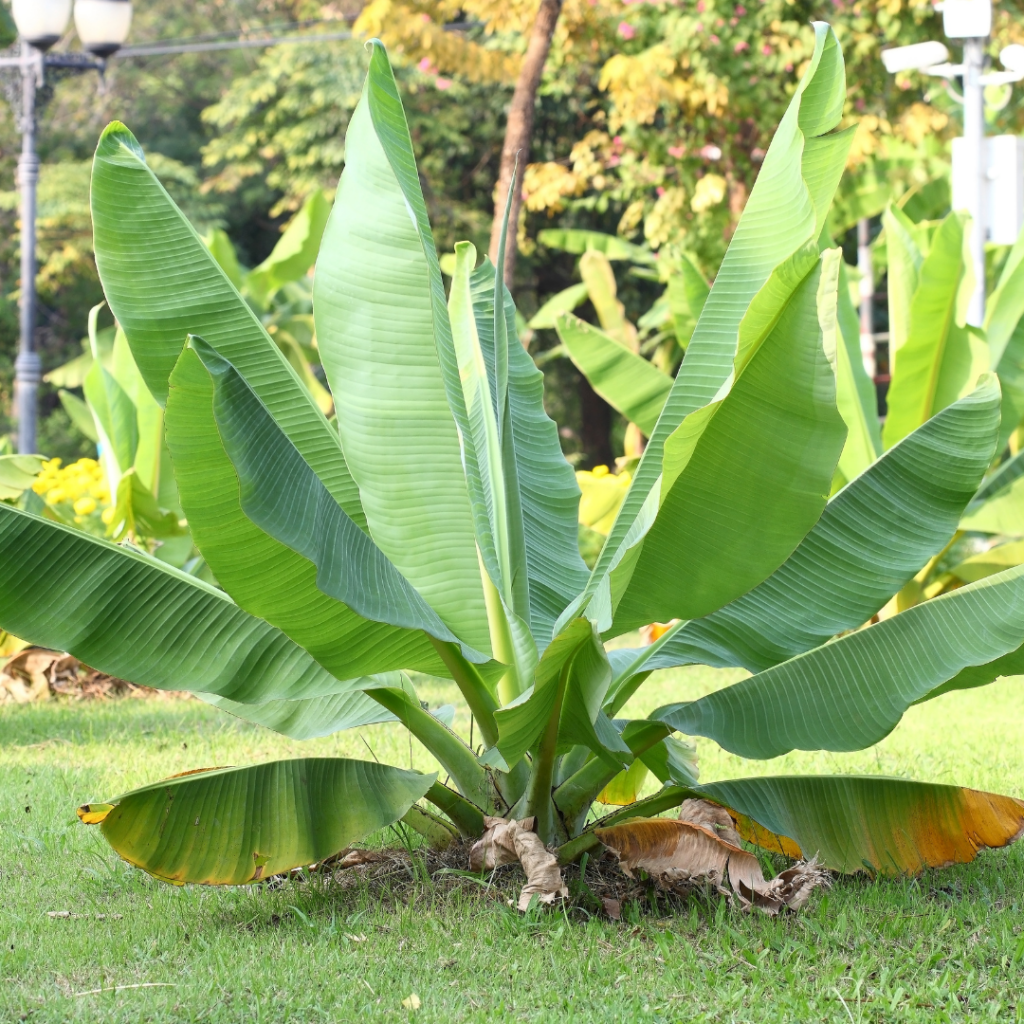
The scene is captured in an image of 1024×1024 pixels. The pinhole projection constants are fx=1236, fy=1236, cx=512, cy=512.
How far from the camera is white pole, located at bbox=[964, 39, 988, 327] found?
25.6 ft

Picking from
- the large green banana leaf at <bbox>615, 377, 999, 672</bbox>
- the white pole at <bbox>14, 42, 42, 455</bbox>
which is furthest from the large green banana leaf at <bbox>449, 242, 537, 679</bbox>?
the white pole at <bbox>14, 42, 42, 455</bbox>

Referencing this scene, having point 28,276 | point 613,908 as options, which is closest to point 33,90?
point 28,276

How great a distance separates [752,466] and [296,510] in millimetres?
852

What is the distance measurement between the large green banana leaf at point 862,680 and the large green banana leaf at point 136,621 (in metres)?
0.86

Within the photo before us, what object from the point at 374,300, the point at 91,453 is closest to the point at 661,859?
the point at 374,300

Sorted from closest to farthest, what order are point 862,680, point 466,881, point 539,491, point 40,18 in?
point 862,680, point 466,881, point 539,491, point 40,18

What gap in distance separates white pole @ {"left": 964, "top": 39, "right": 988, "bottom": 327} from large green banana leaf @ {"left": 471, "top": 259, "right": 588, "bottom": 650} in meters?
5.20

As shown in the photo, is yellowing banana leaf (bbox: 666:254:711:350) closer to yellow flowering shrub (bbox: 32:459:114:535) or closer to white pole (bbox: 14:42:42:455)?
yellow flowering shrub (bbox: 32:459:114:535)

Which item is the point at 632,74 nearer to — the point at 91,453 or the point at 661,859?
the point at 661,859

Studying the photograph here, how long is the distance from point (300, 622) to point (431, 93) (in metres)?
17.7

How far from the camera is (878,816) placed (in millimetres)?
2898

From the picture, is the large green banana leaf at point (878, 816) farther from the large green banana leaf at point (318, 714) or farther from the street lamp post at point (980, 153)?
the street lamp post at point (980, 153)

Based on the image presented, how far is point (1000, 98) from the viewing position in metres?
11.0

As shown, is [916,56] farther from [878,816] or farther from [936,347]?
[878,816]
